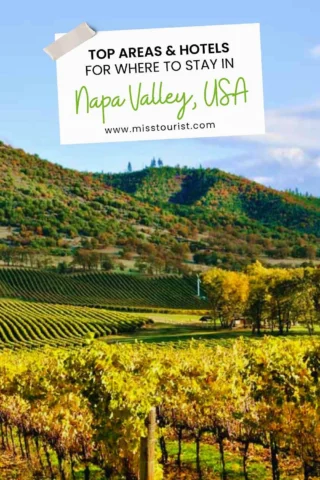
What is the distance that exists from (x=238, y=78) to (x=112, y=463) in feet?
26.8

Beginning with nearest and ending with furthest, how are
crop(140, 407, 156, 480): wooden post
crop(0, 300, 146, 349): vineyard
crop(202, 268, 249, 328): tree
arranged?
crop(140, 407, 156, 480): wooden post
crop(0, 300, 146, 349): vineyard
crop(202, 268, 249, 328): tree

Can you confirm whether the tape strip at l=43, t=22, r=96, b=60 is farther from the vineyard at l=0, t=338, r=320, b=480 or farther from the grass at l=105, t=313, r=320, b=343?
the grass at l=105, t=313, r=320, b=343

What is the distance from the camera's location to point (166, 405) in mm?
19062

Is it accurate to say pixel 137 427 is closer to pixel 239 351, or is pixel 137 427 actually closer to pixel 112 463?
pixel 112 463

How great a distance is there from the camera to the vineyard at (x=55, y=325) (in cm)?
6411

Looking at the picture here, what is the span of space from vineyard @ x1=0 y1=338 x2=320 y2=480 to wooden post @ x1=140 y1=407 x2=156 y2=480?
460 millimetres

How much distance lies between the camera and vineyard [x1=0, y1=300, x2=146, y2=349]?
6411 cm

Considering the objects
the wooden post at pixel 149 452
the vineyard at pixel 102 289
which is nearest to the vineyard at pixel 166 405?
Answer: the wooden post at pixel 149 452

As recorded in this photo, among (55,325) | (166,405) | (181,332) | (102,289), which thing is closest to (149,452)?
(166,405)

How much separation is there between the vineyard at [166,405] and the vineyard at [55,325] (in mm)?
41381

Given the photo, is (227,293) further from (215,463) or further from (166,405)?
(166,405)

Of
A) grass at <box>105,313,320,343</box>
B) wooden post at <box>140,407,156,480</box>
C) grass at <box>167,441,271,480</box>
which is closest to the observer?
wooden post at <box>140,407,156,480</box>

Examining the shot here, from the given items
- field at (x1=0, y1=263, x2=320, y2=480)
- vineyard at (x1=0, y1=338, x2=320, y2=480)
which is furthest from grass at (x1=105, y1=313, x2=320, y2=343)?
vineyard at (x1=0, y1=338, x2=320, y2=480)

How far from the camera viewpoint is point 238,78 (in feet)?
40.0
